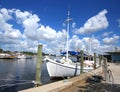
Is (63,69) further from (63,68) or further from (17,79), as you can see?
(17,79)

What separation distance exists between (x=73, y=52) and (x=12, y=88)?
15.6 metres

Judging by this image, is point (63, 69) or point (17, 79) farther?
point (17, 79)

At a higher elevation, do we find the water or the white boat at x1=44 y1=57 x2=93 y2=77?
the white boat at x1=44 y1=57 x2=93 y2=77

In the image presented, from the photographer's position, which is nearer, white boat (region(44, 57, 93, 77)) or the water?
the water

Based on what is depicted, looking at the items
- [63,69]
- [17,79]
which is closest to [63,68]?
[63,69]

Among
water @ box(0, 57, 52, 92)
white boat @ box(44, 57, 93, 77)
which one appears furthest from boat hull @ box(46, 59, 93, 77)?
water @ box(0, 57, 52, 92)

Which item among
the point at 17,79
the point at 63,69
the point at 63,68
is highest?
the point at 63,68

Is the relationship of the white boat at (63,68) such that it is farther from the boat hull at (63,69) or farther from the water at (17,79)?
the water at (17,79)

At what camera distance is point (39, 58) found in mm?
10695

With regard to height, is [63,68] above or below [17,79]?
above

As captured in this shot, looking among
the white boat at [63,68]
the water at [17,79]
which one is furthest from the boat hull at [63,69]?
the water at [17,79]

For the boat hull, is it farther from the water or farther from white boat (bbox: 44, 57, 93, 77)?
the water

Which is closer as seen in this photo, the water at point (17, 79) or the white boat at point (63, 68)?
the water at point (17, 79)

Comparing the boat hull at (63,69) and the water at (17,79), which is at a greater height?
the boat hull at (63,69)
